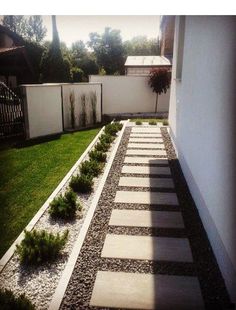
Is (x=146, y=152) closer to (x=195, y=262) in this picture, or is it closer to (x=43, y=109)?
(x=43, y=109)

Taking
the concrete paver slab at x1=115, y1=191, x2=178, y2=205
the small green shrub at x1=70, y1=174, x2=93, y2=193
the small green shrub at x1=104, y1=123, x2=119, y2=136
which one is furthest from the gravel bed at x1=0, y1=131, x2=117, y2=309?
the small green shrub at x1=104, y1=123, x2=119, y2=136

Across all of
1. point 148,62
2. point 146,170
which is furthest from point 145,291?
point 148,62

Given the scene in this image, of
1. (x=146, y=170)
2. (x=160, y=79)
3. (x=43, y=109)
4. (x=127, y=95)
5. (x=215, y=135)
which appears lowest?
(x=146, y=170)

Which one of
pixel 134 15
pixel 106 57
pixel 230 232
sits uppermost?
pixel 106 57

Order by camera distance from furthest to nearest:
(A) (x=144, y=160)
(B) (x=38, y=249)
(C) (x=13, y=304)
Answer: (A) (x=144, y=160) < (B) (x=38, y=249) < (C) (x=13, y=304)

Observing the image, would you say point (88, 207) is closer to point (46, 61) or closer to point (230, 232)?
point (230, 232)

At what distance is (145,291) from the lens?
3.14 meters

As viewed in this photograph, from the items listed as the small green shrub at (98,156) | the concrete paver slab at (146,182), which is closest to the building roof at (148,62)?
the small green shrub at (98,156)

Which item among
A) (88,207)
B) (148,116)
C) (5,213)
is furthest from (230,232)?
(148,116)

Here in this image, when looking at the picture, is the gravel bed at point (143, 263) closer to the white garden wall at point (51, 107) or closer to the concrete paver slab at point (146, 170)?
the concrete paver slab at point (146, 170)

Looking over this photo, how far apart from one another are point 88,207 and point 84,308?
2344 millimetres

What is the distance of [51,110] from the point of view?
11438mm

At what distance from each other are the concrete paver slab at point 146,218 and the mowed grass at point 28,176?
1454 millimetres

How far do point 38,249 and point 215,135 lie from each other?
2.58 metres
